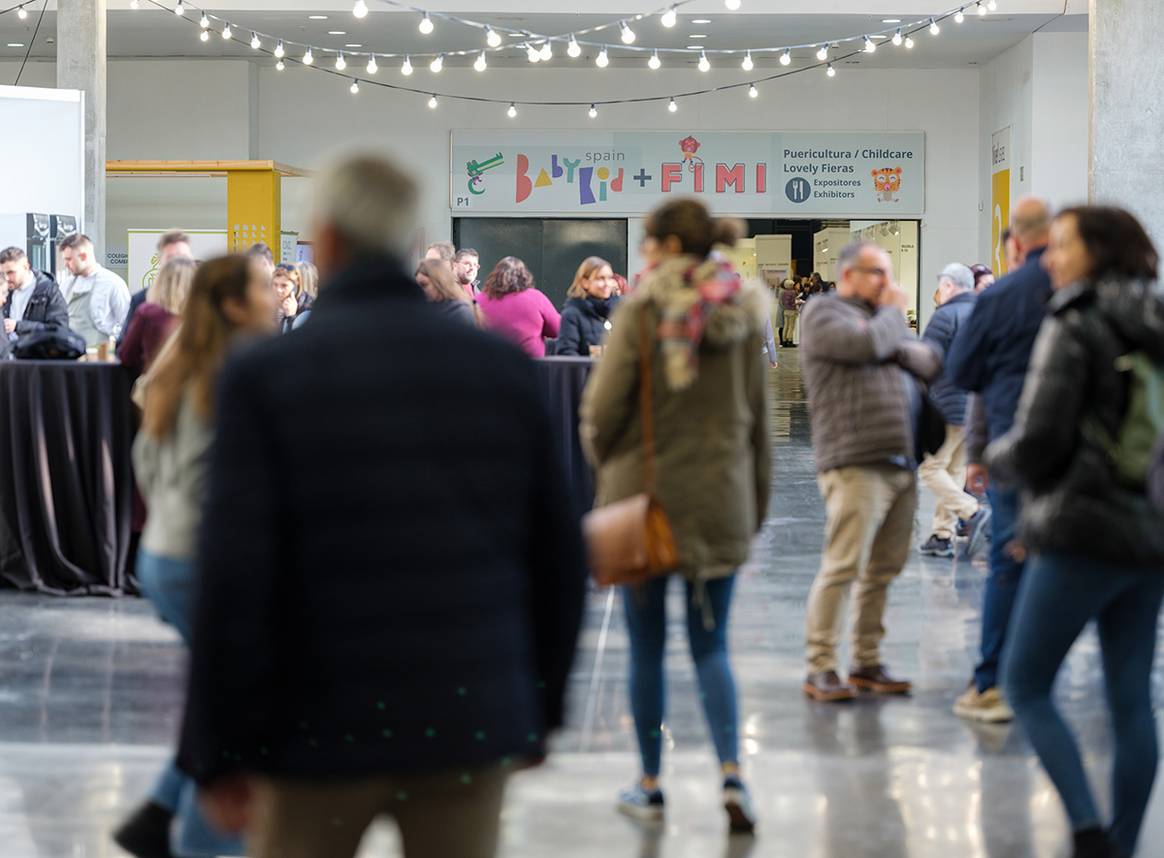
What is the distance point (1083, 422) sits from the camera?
3.13 metres

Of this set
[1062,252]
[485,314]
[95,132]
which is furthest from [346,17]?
[1062,252]

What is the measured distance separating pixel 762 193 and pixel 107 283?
1349 centimetres

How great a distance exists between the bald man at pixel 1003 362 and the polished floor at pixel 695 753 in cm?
36

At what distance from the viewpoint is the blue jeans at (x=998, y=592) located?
15.0 feet

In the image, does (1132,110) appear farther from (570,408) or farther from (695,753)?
(695,753)

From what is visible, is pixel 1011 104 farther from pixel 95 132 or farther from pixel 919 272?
pixel 95 132

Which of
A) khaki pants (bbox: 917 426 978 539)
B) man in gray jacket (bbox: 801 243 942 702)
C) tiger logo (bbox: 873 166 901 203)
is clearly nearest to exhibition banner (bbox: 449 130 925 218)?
tiger logo (bbox: 873 166 901 203)

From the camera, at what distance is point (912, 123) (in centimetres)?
2136

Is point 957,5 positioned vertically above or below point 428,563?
above

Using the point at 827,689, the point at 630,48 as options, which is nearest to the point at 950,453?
the point at 827,689

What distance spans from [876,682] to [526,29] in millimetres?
14409

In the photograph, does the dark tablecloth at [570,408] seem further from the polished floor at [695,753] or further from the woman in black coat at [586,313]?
the polished floor at [695,753]

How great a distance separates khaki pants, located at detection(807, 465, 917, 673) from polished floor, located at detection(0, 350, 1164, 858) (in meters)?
0.22

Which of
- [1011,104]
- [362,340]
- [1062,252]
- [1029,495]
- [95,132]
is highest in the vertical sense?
[1011,104]
